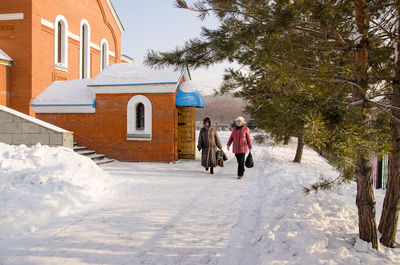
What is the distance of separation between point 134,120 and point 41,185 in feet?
18.1

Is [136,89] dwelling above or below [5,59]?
below

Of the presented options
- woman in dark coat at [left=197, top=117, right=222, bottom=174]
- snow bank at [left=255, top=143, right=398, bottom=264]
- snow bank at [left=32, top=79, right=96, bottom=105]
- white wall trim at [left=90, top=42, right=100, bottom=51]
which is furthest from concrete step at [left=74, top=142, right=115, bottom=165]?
white wall trim at [left=90, top=42, right=100, bottom=51]

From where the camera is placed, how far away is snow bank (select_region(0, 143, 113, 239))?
4.07 m

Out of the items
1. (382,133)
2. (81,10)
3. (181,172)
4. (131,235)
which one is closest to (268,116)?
(382,133)

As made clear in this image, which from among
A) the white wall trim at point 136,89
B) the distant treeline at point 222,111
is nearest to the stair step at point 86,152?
the white wall trim at point 136,89

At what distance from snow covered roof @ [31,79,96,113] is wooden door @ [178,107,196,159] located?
3.55 metres

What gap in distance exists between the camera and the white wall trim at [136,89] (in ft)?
33.1

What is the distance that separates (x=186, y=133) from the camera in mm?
11078

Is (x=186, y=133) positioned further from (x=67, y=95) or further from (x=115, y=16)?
(x=115, y=16)

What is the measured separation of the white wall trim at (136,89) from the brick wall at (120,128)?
15 centimetres

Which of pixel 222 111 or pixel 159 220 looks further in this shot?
pixel 222 111

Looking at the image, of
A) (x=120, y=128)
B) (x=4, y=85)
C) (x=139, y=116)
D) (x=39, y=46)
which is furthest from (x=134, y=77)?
(x=4, y=85)

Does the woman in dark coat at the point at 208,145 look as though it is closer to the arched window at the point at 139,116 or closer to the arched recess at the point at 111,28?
the arched window at the point at 139,116

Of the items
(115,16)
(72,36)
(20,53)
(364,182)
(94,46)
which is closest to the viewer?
(364,182)
